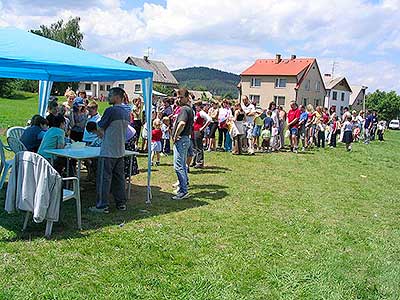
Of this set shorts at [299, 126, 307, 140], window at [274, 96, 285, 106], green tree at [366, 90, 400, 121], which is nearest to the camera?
shorts at [299, 126, 307, 140]

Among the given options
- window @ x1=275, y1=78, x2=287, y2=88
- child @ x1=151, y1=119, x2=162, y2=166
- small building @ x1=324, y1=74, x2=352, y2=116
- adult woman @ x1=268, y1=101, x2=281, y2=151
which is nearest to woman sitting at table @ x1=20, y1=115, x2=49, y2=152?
child @ x1=151, y1=119, x2=162, y2=166

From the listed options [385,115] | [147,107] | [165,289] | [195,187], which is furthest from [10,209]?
[385,115]

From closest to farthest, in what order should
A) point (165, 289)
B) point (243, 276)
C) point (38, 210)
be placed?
point (165, 289) → point (243, 276) → point (38, 210)

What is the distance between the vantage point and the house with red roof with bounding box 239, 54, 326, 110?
54.9 metres

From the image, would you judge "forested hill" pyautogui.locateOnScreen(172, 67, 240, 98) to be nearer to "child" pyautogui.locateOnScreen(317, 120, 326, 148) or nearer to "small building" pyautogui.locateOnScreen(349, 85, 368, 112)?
"small building" pyautogui.locateOnScreen(349, 85, 368, 112)

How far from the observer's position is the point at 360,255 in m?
5.13

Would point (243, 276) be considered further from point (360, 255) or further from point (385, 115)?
point (385, 115)

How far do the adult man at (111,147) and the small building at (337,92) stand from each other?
60279 mm

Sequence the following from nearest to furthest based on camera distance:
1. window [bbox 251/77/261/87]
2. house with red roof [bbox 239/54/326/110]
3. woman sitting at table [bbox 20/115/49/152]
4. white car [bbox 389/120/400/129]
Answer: woman sitting at table [bbox 20/115/49/152], white car [bbox 389/120/400/129], house with red roof [bbox 239/54/326/110], window [bbox 251/77/261/87]

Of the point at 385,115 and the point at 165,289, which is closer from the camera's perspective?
the point at 165,289

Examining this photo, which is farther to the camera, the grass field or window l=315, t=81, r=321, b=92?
window l=315, t=81, r=321, b=92

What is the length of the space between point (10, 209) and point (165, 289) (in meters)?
2.26

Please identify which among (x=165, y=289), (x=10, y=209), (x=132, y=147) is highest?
(x=132, y=147)

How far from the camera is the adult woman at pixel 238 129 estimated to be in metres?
13.0
